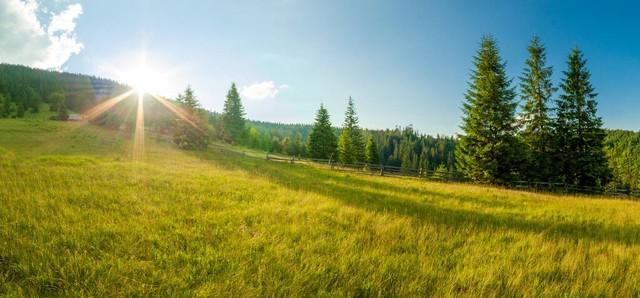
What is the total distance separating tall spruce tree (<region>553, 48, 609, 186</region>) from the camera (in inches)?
966

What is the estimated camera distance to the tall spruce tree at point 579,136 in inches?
966

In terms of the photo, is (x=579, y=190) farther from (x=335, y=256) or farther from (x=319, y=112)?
(x=319, y=112)

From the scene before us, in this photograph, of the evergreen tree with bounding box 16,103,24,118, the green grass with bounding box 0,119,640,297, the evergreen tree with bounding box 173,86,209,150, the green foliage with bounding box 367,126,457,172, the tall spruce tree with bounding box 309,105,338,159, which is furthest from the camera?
the green foliage with bounding box 367,126,457,172

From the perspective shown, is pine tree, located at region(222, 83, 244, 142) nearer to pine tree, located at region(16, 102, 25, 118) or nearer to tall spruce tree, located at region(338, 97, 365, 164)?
tall spruce tree, located at region(338, 97, 365, 164)

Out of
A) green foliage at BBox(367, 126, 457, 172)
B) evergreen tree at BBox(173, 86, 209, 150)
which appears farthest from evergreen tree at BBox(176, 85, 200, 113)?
green foliage at BBox(367, 126, 457, 172)

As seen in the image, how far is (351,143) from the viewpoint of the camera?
5112 centimetres

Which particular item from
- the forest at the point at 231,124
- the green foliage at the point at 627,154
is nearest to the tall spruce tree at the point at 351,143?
the forest at the point at 231,124

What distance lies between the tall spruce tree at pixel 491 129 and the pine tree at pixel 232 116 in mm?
47264

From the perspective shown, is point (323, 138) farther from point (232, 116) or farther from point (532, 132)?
point (532, 132)

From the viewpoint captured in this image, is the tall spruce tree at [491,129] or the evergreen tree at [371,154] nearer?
the tall spruce tree at [491,129]

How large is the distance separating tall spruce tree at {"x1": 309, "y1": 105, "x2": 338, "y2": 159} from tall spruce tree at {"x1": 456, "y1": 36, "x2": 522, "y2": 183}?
27464mm

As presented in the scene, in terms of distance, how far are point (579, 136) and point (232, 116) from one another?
55390 mm

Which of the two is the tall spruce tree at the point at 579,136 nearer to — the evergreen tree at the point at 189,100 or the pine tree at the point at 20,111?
the evergreen tree at the point at 189,100

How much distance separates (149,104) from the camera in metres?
61.2
